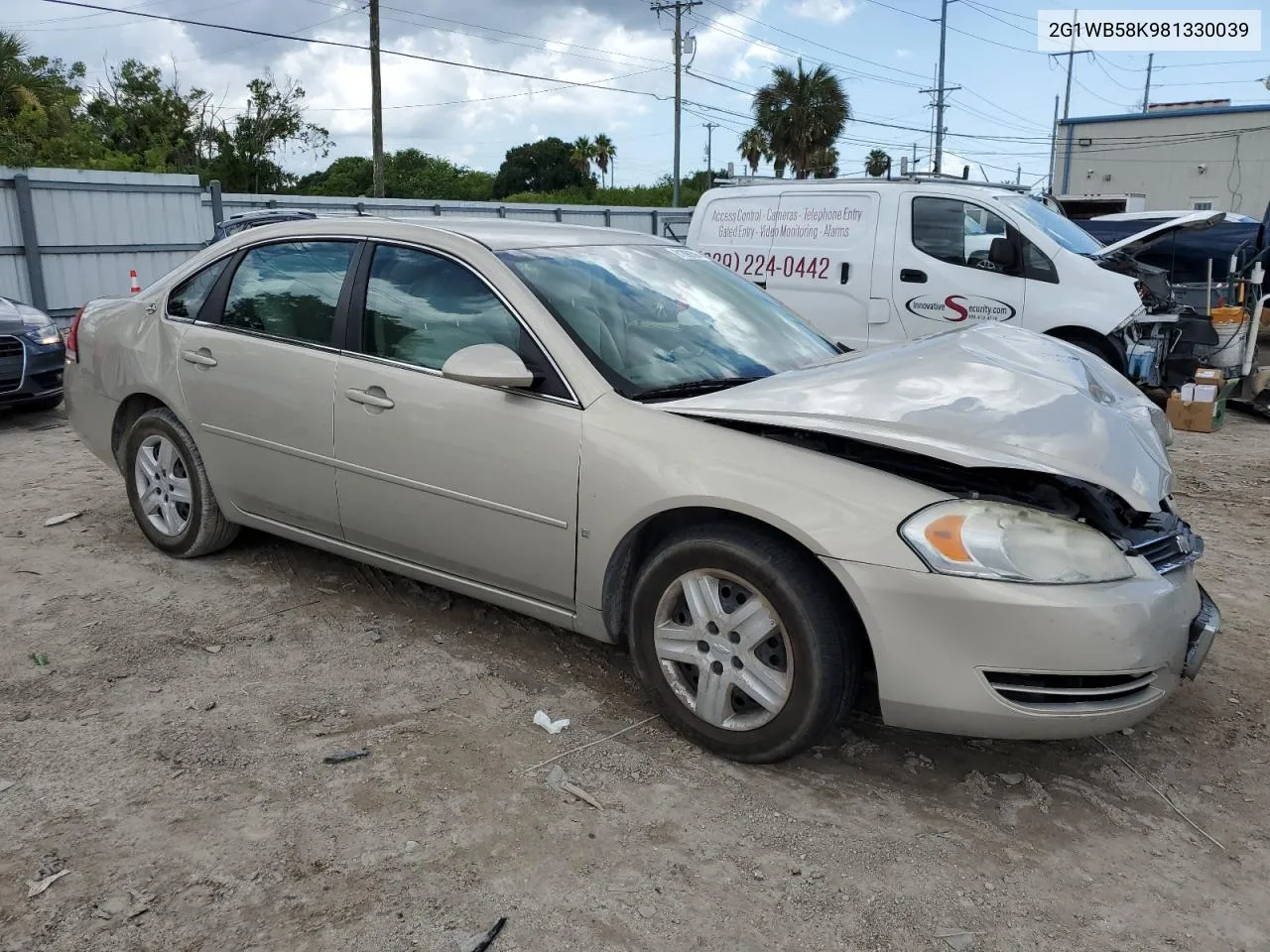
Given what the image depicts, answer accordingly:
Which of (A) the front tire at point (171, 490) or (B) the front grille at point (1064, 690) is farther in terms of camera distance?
(A) the front tire at point (171, 490)

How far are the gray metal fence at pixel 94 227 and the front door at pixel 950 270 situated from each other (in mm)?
5335

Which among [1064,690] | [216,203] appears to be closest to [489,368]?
[1064,690]

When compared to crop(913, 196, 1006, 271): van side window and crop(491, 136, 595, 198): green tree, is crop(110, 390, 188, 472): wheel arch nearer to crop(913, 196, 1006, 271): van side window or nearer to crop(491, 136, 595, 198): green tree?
crop(913, 196, 1006, 271): van side window

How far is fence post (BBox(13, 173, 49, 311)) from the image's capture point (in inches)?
545

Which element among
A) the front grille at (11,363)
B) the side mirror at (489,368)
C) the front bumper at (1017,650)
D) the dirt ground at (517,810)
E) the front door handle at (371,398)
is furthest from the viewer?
the front grille at (11,363)

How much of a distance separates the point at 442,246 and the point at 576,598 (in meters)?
1.41

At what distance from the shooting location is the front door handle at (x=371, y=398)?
373 cm

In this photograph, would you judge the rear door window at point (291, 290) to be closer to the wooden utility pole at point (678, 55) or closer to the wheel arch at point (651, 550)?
the wheel arch at point (651, 550)

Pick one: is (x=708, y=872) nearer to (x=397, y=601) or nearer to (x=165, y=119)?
(x=397, y=601)

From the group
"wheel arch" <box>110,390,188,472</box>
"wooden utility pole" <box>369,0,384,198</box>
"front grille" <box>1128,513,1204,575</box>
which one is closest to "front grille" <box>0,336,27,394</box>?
"wheel arch" <box>110,390,188,472</box>

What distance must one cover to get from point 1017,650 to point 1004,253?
6401 mm

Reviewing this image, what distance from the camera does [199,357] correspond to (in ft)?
14.5

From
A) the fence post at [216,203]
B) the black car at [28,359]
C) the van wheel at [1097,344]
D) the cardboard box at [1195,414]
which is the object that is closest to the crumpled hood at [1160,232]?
the van wheel at [1097,344]

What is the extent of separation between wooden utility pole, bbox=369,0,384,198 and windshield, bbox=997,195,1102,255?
18.7m
